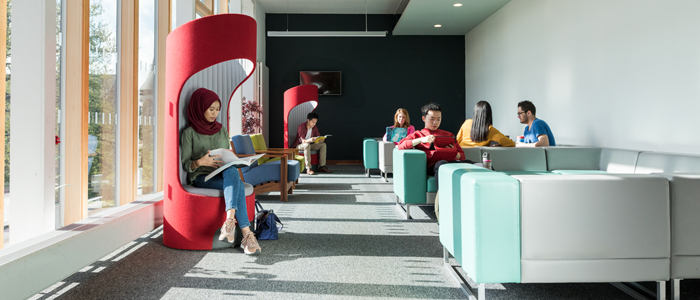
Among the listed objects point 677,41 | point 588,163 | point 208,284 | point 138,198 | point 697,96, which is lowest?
point 208,284

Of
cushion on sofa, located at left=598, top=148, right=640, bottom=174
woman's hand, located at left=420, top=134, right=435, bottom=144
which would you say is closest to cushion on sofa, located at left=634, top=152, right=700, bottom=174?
cushion on sofa, located at left=598, top=148, right=640, bottom=174

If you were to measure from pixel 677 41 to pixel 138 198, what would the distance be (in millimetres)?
5192

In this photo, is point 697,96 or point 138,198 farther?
point 138,198

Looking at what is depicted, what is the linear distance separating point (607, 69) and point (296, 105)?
526cm

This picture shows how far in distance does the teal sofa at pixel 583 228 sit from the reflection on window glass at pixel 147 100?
3172 mm

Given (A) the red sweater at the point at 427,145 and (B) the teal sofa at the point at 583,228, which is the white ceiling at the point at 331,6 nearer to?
(A) the red sweater at the point at 427,145

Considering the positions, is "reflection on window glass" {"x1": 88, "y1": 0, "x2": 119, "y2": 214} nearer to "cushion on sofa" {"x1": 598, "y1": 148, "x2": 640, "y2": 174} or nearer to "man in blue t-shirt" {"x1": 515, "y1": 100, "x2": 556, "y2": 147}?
"man in blue t-shirt" {"x1": 515, "y1": 100, "x2": 556, "y2": 147}

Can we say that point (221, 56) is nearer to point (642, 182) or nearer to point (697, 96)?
point (642, 182)

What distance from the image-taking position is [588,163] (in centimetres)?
412

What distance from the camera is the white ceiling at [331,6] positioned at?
8.73 meters

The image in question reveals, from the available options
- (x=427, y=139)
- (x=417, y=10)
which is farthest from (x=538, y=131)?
(x=417, y=10)

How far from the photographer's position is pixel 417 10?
7.55m

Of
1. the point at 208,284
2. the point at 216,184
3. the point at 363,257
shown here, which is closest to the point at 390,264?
the point at 363,257

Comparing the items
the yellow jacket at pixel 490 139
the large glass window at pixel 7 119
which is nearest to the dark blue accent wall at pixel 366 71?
the yellow jacket at pixel 490 139
